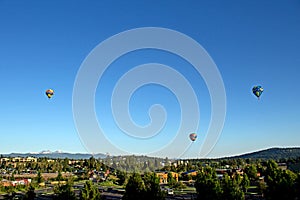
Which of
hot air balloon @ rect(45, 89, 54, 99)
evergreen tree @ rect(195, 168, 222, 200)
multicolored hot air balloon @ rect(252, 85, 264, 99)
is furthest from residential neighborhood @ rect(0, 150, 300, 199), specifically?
hot air balloon @ rect(45, 89, 54, 99)

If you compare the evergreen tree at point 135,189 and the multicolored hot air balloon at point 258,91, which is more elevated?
the multicolored hot air balloon at point 258,91

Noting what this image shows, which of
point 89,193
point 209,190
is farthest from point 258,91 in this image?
point 89,193

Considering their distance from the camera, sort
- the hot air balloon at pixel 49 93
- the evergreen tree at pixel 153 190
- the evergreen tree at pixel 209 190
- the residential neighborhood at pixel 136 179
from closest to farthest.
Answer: the evergreen tree at pixel 153 190 → the evergreen tree at pixel 209 190 → the residential neighborhood at pixel 136 179 → the hot air balloon at pixel 49 93

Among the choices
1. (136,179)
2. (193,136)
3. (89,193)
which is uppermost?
(193,136)

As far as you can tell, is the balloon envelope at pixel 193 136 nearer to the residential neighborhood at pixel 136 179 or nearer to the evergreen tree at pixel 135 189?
the residential neighborhood at pixel 136 179

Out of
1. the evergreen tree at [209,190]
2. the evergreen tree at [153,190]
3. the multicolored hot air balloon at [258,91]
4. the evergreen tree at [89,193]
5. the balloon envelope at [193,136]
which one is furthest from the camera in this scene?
the balloon envelope at [193,136]

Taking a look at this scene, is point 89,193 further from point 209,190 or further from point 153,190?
point 209,190

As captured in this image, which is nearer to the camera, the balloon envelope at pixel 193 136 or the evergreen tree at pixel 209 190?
the evergreen tree at pixel 209 190

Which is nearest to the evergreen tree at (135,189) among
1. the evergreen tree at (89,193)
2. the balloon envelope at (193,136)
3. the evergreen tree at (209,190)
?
the evergreen tree at (89,193)

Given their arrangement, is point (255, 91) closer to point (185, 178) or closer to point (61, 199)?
point (61, 199)

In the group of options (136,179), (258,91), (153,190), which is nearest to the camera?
(153,190)

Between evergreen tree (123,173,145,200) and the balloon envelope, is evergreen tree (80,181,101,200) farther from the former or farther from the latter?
the balloon envelope
